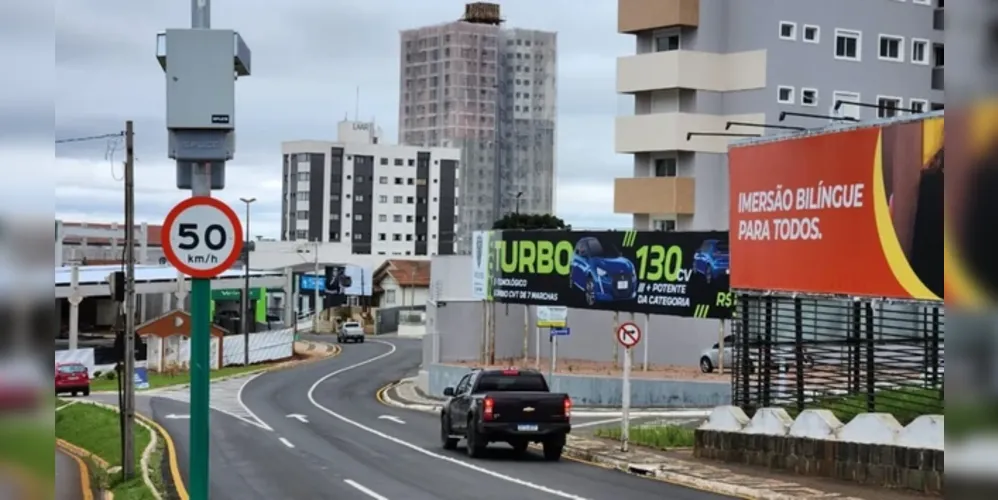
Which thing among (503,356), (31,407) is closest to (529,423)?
(31,407)

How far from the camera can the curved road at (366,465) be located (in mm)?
20609

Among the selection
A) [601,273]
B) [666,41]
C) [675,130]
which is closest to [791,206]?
[601,273]

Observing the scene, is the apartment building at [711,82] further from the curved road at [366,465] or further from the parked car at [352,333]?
the parked car at [352,333]

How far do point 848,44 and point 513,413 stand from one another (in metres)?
46.1

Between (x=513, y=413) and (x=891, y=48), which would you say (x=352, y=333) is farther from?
(x=513, y=413)

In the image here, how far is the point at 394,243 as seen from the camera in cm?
15538

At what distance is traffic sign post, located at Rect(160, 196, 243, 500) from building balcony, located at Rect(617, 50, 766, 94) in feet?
181

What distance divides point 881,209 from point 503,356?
37156 mm

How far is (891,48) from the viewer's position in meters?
67.4

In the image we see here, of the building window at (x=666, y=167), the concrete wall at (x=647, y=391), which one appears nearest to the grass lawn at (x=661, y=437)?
the concrete wall at (x=647, y=391)

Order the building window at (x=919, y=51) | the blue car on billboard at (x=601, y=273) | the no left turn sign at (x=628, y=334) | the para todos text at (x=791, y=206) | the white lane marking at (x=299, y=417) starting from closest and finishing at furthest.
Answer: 1. the para todos text at (x=791, y=206)
2. the no left turn sign at (x=628, y=334)
3. the white lane marking at (x=299, y=417)
4. the blue car on billboard at (x=601, y=273)
5. the building window at (x=919, y=51)

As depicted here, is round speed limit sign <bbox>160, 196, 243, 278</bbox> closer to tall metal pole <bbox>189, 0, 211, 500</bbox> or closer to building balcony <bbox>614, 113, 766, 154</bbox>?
tall metal pole <bbox>189, 0, 211, 500</bbox>

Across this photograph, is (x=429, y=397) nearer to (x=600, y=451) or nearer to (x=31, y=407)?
(x=600, y=451)

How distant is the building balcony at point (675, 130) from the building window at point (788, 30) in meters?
4.72
